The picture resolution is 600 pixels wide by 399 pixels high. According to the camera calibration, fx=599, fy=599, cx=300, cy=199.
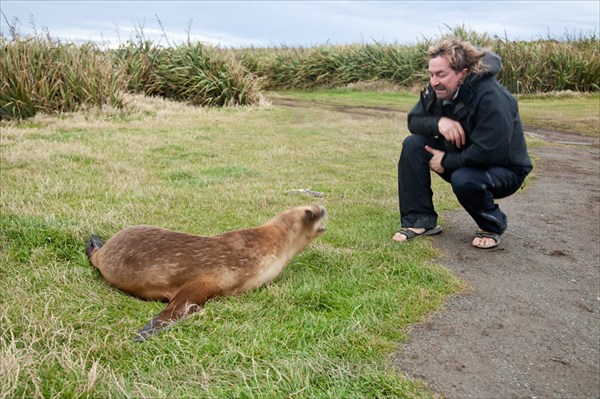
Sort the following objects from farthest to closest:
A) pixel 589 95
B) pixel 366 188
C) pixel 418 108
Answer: pixel 589 95 → pixel 366 188 → pixel 418 108

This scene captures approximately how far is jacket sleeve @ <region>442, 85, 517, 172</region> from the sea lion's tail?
276 cm

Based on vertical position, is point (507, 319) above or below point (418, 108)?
below

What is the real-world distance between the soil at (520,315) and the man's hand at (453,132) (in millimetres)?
852

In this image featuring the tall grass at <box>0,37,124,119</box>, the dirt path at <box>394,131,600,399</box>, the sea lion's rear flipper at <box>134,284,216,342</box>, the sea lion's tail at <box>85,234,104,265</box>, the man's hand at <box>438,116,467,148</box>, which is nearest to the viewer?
the dirt path at <box>394,131,600,399</box>

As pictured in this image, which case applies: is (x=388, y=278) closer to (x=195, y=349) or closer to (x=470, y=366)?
(x=470, y=366)

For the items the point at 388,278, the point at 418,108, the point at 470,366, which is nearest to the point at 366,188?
the point at 418,108

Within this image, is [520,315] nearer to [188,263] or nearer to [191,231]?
[188,263]

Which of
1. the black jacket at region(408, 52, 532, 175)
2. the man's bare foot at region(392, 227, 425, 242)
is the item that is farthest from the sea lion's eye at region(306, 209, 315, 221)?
the black jacket at region(408, 52, 532, 175)

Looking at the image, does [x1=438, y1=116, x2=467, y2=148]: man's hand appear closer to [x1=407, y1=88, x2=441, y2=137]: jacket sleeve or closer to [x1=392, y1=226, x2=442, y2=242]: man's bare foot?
[x1=407, y1=88, x2=441, y2=137]: jacket sleeve

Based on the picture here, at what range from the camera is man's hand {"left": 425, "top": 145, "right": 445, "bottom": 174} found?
15.8ft

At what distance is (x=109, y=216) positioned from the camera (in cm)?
488

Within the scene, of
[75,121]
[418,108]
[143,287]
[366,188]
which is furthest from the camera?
[75,121]

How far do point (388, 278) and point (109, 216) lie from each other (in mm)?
2375

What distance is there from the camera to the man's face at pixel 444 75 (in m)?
4.53
